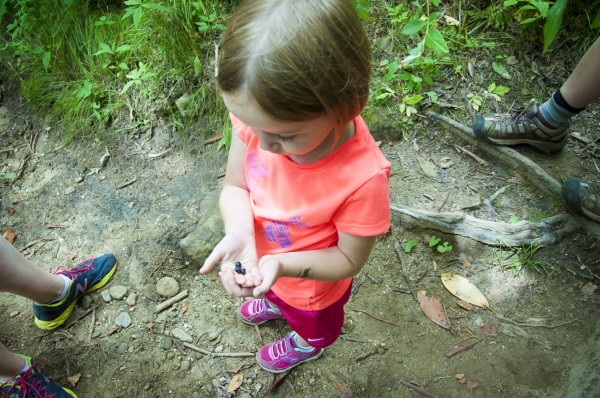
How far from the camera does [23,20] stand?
3.44 m

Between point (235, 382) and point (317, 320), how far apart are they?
81cm

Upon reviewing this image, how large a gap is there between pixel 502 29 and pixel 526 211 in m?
1.42

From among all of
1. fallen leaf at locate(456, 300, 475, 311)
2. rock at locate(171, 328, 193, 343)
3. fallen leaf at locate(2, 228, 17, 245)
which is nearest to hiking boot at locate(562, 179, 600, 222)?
fallen leaf at locate(456, 300, 475, 311)

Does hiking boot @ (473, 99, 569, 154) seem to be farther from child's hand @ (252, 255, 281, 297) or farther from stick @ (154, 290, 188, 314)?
stick @ (154, 290, 188, 314)

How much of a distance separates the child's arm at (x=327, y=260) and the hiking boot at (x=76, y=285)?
5.44 ft

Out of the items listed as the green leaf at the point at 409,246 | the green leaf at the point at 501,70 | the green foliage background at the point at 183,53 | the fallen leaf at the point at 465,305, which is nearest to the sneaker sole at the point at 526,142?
the green foliage background at the point at 183,53

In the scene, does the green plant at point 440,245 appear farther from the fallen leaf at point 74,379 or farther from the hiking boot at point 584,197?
the fallen leaf at point 74,379

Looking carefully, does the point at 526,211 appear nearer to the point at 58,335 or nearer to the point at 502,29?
the point at 502,29

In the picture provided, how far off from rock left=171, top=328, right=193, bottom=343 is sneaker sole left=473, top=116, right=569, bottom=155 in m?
2.19

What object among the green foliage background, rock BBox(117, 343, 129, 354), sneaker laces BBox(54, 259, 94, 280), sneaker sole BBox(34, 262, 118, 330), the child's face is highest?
the child's face

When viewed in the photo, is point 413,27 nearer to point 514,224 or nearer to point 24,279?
point 514,224

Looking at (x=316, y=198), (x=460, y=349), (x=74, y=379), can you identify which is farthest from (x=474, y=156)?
(x=74, y=379)

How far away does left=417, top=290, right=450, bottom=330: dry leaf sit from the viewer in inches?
85.4

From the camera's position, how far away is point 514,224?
2324 mm
